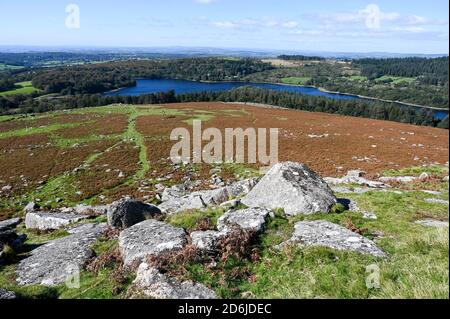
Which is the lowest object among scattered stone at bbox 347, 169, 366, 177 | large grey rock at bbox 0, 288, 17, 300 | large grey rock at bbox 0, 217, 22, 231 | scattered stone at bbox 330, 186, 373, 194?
large grey rock at bbox 0, 217, 22, 231

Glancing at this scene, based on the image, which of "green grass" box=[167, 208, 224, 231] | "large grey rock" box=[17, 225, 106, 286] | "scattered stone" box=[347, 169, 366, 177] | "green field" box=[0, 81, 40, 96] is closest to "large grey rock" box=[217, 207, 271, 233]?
"green grass" box=[167, 208, 224, 231]

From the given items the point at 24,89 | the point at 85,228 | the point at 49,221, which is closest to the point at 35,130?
the point at 49,221

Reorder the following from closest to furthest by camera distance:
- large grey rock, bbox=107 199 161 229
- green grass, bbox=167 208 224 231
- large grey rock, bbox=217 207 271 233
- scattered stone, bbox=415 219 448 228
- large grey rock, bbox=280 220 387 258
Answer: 1. large grey rock, bbox=280 220 387 258
2. large grey rock, bbox=217 207 271 233
3. scattered stone, bbox=415 219 448 228
4. green grass, bbox=167 208 224 231
5. large grey rock, bbox=107 199 161 229

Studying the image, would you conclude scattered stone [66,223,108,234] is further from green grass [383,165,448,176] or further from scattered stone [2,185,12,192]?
green grass [383,165,448,176]

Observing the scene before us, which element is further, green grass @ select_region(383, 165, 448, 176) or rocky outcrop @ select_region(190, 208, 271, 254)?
green grass @ select_region(383, 165, 448, 176)
